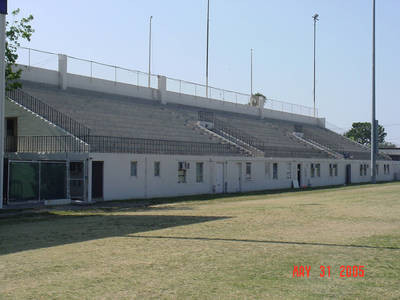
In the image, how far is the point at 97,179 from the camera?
29.2 m

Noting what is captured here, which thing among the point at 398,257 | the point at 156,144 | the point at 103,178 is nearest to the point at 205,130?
the point at 156,144

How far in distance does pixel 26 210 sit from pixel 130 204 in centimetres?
555

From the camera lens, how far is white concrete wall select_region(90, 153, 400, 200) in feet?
97.8

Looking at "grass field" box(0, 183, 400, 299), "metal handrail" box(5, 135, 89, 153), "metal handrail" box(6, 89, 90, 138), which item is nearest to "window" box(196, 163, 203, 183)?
"metal handrail" box(6, 89, 90, 138)

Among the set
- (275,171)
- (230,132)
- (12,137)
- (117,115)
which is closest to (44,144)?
(12,137)

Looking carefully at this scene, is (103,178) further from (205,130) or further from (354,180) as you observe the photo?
(354,180)

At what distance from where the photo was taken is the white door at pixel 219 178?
37.8m

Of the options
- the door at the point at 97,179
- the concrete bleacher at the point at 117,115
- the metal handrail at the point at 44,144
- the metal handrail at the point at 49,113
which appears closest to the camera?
the metal handrail at the point at 44,144

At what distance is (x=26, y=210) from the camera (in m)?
23.6

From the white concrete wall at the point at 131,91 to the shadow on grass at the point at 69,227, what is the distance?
773 inches

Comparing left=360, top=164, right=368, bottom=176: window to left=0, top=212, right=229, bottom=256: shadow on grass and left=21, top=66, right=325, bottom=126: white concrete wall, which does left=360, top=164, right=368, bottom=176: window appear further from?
left=0, top=212, right=229, bottom=256: shadow on grass

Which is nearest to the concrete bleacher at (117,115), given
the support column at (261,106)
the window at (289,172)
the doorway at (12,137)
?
the doorway at (12,137)

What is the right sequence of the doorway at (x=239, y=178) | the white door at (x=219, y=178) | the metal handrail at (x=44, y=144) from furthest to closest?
the doorway at (x=239, y=178) < the white door at (x=219, y=178) < the metal handrail at (x=44, y=144)

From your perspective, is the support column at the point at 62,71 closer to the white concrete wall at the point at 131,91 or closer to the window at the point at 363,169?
the white concrete wall at the point at 131,91
